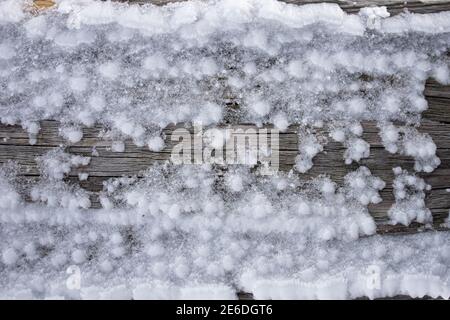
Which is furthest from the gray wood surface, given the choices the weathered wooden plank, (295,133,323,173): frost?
the weathered wooden plank

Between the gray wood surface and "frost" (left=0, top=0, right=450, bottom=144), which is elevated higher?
"frost" (left=0, top=0, right=450, bottom=144)

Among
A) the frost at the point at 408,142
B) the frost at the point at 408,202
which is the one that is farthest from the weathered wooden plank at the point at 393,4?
the frost at the point at 408,202

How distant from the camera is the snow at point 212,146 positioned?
5.20ft

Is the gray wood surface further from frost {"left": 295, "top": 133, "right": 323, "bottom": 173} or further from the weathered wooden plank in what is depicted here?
the weathered wooden plank

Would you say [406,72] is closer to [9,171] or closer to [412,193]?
[412,193]

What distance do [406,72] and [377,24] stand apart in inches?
8.3

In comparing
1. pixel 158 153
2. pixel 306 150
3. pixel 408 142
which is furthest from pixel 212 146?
pixel 408 142

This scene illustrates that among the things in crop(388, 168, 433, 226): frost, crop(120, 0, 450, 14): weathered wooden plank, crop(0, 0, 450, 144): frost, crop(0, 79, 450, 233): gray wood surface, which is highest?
crop(120, 0, 450, 14): weathered wooden plank

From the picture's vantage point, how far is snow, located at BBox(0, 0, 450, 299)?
1584mm

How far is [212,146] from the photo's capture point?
1.61 metres

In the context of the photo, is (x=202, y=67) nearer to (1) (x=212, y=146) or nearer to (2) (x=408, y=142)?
(1) (x=212, y=146)

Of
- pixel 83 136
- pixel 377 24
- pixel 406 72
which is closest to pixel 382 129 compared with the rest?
pixel 406 72

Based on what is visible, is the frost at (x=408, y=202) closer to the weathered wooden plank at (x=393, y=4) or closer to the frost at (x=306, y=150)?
the frost at (x=306, y=150)

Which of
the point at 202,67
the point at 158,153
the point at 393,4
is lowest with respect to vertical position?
the point at 158,153
